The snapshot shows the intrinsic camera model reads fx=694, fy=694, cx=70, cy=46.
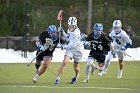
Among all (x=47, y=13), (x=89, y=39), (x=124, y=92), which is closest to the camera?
(x=124, y=92)

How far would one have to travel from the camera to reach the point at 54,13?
3356 cm

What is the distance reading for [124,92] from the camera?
1856 centimetres

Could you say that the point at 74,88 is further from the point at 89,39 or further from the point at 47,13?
the point at 47,13

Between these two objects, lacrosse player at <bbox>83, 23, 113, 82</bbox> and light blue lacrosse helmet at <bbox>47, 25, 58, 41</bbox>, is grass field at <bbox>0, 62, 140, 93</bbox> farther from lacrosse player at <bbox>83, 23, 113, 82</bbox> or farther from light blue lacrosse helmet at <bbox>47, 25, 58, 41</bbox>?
light blue lacrosse helmet at <bbox>47, 25, 58, 41</bbox>

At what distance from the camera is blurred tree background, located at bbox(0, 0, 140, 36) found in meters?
32.6

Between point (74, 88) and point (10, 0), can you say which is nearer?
point (74, 88)

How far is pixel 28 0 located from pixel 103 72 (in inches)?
Result: 344

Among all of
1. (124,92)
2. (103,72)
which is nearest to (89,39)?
(103,72)

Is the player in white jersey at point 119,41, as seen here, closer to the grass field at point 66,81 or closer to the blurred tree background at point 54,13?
the grass field at point 66,81

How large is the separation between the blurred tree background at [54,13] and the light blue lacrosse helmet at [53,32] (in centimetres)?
1005

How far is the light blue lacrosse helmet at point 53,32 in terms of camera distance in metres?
21.7

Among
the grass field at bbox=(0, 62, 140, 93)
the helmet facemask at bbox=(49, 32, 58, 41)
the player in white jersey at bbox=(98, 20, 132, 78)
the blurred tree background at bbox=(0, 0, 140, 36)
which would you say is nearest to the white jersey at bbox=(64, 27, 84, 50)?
the helmet facemask at bbox=(49, 32, 58, 41)

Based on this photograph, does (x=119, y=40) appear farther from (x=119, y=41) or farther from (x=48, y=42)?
(x=48, y=42)

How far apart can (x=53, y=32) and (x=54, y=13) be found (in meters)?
11.9
